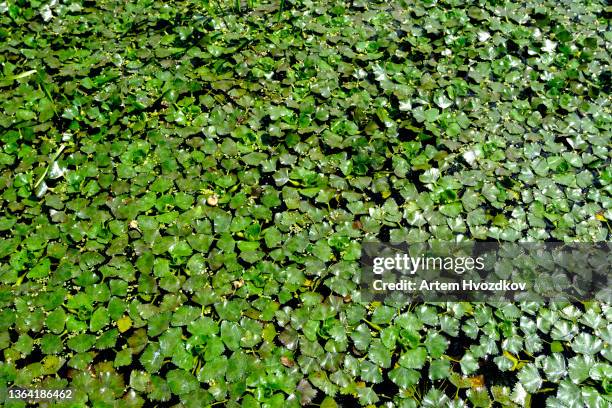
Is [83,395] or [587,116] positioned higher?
[587,116]

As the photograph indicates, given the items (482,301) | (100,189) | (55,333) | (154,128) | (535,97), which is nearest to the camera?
(55,333)

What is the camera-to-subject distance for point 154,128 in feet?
8.51

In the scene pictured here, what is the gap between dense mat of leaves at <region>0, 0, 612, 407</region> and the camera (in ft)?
6.23

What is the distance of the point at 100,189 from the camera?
2.35 m

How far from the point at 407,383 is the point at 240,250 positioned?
86cm

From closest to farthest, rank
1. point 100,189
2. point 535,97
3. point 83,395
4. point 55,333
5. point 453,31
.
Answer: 1. point 83,395
2. point 55,333
3. point 100,189
4. point 535,97
5. point 453,31

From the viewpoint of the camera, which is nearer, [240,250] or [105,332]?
[105,332]

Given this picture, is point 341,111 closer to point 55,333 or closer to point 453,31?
point 453,31

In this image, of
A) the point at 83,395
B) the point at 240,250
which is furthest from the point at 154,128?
the point at 83,395

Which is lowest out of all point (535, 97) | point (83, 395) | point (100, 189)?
point (83, 395)

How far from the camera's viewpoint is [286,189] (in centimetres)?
238

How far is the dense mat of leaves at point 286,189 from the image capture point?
1897 millimetres

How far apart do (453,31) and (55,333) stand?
108 inches

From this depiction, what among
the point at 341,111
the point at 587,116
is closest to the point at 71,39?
the point at 341,111
